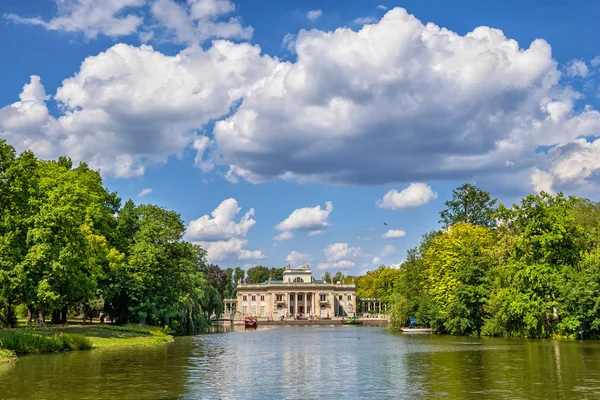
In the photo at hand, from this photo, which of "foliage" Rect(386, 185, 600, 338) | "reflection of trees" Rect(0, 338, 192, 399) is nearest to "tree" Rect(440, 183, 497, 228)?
"foliage" Rect(386, 185, 600, 338)

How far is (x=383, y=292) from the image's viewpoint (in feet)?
427

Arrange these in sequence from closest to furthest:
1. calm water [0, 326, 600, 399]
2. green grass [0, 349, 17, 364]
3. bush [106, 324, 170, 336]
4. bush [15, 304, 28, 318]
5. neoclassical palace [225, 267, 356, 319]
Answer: calm water [0, 326, 600, 399] → green grass [0, 349, 17, 364] → bush [106, 324, 170, 336] → bush [15, 304, 28, 318] → neoclassical palace [225, 267, 356, 319]

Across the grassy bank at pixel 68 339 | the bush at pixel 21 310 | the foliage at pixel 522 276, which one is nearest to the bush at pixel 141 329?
the grassy bank at pixel 68 339

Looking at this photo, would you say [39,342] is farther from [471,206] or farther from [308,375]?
[471,206]

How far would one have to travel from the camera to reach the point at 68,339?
38.2 metres

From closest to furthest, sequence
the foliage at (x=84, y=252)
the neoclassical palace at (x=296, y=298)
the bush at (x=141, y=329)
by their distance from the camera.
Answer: the foliage at (x=84, y=252) → the bush at (x=141, y=329) → the neoclassical palace at (x=296, y=298)

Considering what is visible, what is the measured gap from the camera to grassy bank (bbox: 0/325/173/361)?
113ft

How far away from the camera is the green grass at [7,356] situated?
30688mm

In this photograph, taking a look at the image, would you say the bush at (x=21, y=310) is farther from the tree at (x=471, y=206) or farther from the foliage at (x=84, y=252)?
the tree at (x=471, y=206)

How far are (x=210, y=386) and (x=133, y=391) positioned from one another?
3.02 meters

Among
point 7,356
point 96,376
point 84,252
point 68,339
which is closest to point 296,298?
point 84,252

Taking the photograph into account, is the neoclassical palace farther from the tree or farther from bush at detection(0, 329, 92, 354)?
bush at detection(0, 329, 92, 354)

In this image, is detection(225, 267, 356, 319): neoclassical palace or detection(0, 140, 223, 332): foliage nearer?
detection(0, 140, 223, 332): foliage

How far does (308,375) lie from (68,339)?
18.1 metres
